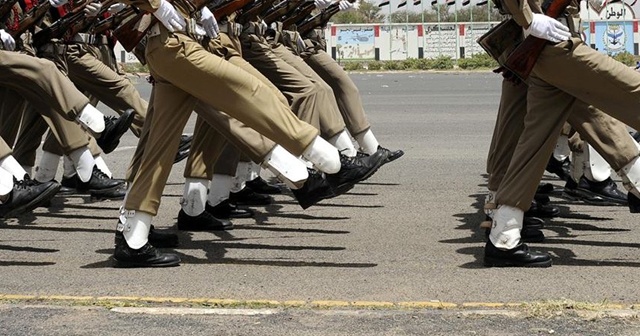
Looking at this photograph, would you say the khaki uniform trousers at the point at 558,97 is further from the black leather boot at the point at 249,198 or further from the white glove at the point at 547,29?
the black leather boot at the point at 249,198

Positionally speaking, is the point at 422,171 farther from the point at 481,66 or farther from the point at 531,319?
the point at 481,66

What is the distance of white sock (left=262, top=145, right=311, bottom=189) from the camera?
6.71 m

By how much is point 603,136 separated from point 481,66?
31008mm

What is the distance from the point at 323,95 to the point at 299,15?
54.8 inches

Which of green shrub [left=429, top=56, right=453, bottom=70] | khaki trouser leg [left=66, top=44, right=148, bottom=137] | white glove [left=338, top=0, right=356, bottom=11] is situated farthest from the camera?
green shrub [left=429, top=56, right=453, bottom=70]

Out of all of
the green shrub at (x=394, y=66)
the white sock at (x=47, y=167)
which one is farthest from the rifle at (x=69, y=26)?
the green shrub at (x=394, y=66)

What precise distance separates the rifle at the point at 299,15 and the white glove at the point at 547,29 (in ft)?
12.6

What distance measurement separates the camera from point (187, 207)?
807 centimetres

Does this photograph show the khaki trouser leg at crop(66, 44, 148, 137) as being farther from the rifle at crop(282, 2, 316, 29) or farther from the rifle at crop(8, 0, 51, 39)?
the rifle at crop(282, 2, 316, 29)

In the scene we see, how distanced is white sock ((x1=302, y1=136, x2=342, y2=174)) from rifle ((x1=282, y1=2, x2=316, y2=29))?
348 cm

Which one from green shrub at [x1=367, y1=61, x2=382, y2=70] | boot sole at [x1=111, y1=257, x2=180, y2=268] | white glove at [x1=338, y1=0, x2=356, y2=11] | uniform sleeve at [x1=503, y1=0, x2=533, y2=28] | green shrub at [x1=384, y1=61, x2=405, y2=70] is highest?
uniform sleeve at [x1=503, y1=0, x2=533, y2=28]

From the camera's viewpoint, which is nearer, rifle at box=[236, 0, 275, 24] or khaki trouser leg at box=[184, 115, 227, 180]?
khaki trouser leg at box=[184, 115, 227, 180]

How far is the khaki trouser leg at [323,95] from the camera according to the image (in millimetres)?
9094

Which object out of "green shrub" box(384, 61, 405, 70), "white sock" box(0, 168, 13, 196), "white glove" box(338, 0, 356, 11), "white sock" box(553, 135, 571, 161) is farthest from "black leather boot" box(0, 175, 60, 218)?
"green shrub" box(384, 61, 405, 70)
